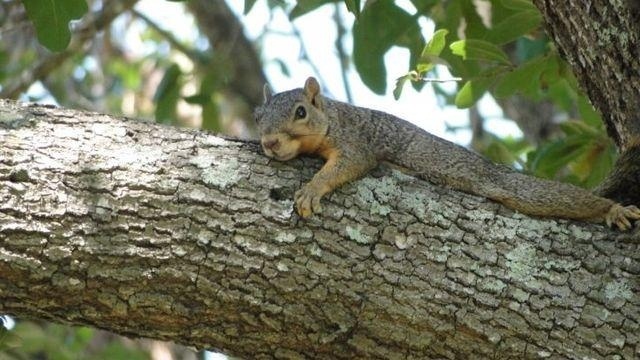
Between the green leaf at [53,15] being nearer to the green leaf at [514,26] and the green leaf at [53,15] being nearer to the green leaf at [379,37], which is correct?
the green leaf at [379,37]

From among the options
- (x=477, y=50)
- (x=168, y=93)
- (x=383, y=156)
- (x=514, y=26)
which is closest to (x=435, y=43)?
(x=477, y=50)

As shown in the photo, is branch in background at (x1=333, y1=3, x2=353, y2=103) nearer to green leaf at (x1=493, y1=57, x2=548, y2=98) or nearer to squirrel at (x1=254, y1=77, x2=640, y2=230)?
squirrel at (x1=254, y1=77, x2=640, y2=230)

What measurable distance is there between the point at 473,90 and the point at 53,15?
2.06 m

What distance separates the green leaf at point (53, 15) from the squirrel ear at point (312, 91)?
1223 millimetres

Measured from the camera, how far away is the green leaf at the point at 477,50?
493cm

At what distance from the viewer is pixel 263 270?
3793 millimetres

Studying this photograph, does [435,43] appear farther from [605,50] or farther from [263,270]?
[263,270]

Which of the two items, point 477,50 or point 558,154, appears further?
point 558,154

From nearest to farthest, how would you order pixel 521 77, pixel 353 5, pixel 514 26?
pixel 353 5 → pixel 514 26 → pixel 521 77

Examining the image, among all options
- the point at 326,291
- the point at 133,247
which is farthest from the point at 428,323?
the point at 133,247

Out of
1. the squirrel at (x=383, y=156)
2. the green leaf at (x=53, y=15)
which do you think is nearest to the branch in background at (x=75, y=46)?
the squirrel at (x=383, y=156)

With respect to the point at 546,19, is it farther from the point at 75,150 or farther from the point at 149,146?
the point at 75,150

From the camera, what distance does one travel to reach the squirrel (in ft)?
14.0

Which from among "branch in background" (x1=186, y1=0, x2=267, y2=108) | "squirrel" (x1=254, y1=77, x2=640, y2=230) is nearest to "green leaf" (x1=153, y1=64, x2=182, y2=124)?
"branch in background" (x1=186, y1=0, x2=267, y2=108)
